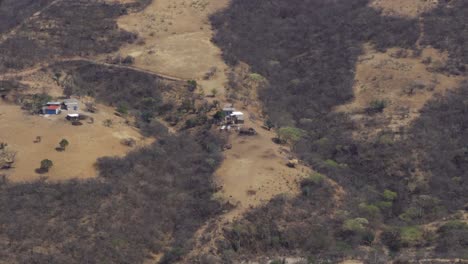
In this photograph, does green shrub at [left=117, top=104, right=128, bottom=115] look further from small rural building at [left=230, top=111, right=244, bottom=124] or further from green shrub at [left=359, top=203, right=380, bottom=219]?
green shrub at [left=359, top=203, right=380, bottom=219]

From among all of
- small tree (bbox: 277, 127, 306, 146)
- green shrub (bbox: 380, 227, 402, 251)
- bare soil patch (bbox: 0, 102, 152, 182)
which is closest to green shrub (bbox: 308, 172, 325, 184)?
green shrub (bbox: 380, 227, 402, 251)

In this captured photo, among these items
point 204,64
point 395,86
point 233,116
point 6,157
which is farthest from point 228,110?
point 6,157

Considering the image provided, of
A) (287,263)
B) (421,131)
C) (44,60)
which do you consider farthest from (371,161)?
(44,60)

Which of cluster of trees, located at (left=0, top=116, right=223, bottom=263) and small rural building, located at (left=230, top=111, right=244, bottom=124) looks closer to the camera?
cluster of trees, located at (left=0, top=116, right=223, bottom=263)

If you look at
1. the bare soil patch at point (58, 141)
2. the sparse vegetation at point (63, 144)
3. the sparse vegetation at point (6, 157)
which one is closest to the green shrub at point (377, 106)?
the bare soil patch at point (58, 141)

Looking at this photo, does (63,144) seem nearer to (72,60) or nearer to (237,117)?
(237,117)

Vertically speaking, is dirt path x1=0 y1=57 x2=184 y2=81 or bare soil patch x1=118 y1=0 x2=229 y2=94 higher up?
bare soil patch x1=118 y1=0 x2=229 y2=94
